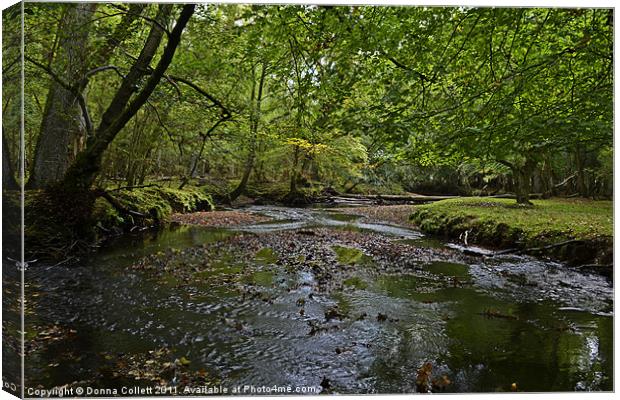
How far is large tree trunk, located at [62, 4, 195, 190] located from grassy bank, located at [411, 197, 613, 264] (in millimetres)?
2959

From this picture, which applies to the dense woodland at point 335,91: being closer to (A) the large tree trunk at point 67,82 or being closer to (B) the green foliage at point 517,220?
(A) the large tree trunk at point 67,82

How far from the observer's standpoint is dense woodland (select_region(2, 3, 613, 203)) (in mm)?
3059

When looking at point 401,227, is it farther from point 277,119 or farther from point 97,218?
point 97,218

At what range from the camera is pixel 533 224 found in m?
4.00

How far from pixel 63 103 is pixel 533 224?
183 inches

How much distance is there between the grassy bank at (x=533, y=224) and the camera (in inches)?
131

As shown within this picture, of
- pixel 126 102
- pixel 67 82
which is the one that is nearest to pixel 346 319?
pixel 126 102

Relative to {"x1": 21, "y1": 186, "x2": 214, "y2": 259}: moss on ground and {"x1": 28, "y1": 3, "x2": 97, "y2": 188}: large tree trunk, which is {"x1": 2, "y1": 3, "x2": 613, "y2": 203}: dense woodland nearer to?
{"x1": 28, "y1": 3, "x2": 97, "y2": 188}: large tree trunk

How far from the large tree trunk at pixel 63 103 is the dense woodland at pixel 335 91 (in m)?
0.02

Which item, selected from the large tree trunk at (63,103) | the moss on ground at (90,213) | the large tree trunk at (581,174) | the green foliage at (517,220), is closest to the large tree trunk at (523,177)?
the green foliage at (517,220)

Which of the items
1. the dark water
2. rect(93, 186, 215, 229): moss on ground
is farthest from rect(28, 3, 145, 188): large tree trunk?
rect(93, 186, 215, 229): moss on ground

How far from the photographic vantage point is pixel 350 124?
320cm

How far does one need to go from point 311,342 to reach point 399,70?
2.36m

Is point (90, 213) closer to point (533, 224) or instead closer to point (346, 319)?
point (346, 319)
